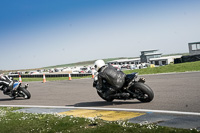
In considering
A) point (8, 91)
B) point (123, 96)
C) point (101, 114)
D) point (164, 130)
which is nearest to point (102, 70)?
point (123, 96)

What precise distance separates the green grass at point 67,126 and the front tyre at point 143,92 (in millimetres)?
2444

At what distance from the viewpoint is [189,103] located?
7965 millimetres

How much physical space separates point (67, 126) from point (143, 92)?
3.24 meters

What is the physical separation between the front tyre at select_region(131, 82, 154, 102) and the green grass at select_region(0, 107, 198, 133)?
96.2 inches

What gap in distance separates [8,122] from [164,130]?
4213 mm

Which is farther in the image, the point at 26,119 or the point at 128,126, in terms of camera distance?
the point at 26,119

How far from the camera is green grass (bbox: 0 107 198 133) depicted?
520 cm

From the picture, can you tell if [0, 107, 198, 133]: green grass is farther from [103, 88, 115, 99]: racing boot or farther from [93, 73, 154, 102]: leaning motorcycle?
[93, 73, 154, 102]: leaning motorcycle

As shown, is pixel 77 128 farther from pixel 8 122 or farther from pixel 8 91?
pixel 8 91

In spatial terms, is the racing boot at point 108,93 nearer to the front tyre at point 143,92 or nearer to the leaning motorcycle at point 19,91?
the front tyre at point 143,92

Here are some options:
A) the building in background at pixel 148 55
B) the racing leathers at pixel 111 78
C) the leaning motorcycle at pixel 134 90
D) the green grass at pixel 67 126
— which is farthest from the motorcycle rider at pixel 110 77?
the building in background at pixel 148 55

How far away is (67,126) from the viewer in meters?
6.07

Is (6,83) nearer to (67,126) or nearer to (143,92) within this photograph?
(143,92)

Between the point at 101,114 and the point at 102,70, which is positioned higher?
the point at 102,70
